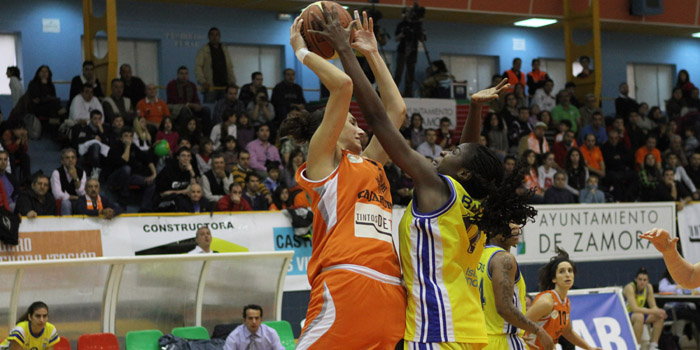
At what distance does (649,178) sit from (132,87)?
9.31m

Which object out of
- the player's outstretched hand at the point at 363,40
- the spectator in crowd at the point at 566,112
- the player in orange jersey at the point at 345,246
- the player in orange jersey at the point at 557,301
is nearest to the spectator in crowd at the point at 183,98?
the spectator in crowd at the point at 566,112

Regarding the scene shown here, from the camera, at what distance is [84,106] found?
13633 mm

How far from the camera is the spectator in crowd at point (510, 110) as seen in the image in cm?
1650

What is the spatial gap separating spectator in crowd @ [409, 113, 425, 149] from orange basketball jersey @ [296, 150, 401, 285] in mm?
11095

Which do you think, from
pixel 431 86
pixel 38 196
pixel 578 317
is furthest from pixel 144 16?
pixel 578 317

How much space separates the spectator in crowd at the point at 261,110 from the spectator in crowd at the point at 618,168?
6339 millimetres

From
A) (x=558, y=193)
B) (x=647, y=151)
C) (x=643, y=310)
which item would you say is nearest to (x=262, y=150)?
(x=558, y=193)

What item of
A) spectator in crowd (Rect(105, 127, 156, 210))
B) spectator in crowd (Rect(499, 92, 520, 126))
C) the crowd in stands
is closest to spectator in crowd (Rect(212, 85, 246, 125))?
the crowd in stands

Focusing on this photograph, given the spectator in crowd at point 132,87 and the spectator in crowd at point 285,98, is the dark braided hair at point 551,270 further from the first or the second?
the spectator in crowd at point 132,87

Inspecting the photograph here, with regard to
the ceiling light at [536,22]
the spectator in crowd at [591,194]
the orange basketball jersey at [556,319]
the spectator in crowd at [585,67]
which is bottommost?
the orange basketball jersey at [556,319]

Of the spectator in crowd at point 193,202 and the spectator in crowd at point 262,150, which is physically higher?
the spectator in crowd at point 262,150

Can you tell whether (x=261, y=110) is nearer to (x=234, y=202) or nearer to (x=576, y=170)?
(x=234, y=202)

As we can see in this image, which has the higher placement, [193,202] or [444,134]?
[444,134]

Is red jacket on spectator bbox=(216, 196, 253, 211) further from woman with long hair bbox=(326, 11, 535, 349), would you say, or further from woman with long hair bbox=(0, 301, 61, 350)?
woman with long hair bbox=(326, 11, 535, 349)
